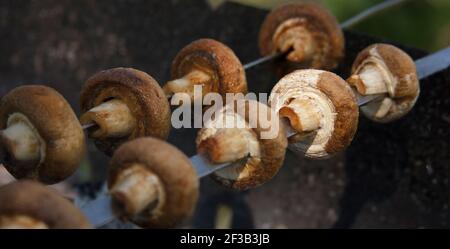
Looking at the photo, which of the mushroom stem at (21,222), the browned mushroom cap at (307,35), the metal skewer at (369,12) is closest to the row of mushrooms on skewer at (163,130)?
the mushroom stem at (21,222)

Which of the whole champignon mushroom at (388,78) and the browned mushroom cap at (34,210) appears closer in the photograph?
the browned mushroom cap at (34,210)

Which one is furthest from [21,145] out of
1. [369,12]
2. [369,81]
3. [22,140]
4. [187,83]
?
[369,12]

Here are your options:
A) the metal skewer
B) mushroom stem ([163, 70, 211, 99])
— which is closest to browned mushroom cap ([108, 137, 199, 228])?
mushroom stem ([163, 70, 211, 99])

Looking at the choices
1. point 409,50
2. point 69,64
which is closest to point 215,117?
point 409,50

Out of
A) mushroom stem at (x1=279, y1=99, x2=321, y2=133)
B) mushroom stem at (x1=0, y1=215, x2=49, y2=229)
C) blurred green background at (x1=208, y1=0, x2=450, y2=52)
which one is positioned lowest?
blurred green background at (x1=208, y1=0, x2=450, y2=52)

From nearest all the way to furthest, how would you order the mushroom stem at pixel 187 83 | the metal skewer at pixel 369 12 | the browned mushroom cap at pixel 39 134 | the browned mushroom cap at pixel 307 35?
the browned mushroom cap at pixel 39 134
the mushroom stem at pixel 187 83
the browned mushroom cap at pixel 307 35
the metal skewer at pixel 369 12

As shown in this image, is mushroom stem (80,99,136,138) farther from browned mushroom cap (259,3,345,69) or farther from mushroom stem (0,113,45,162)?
browned mushroom cap (259,3,345,69)

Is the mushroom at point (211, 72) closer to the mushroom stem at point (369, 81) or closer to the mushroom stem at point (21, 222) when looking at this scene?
the mushroom stem at point (369, 81)
